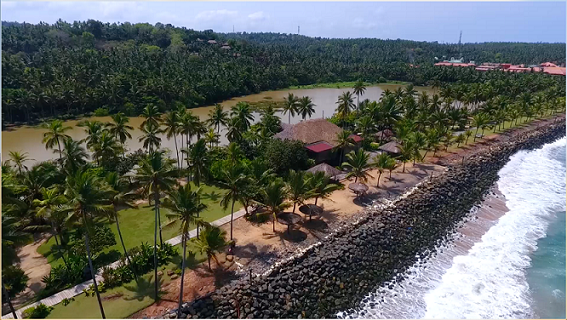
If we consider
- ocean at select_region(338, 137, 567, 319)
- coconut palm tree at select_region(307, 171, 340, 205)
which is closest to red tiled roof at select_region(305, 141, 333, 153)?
coconut palm tree at select_region(307, 171, 340, 205)

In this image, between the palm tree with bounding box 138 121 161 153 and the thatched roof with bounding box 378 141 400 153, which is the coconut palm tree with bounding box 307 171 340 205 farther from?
the thatched roof with bounding box 378 141 400 153

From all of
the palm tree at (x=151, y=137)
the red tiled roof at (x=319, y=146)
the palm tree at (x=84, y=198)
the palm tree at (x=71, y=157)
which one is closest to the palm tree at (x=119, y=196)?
the palm tree at (x=84, y=198)

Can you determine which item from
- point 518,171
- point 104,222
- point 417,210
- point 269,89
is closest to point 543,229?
point 417,210

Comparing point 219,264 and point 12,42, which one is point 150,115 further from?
point 12,42

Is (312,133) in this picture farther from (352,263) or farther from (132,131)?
(132,131)

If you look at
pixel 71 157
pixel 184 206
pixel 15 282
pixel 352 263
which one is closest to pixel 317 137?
pixel 352 263
